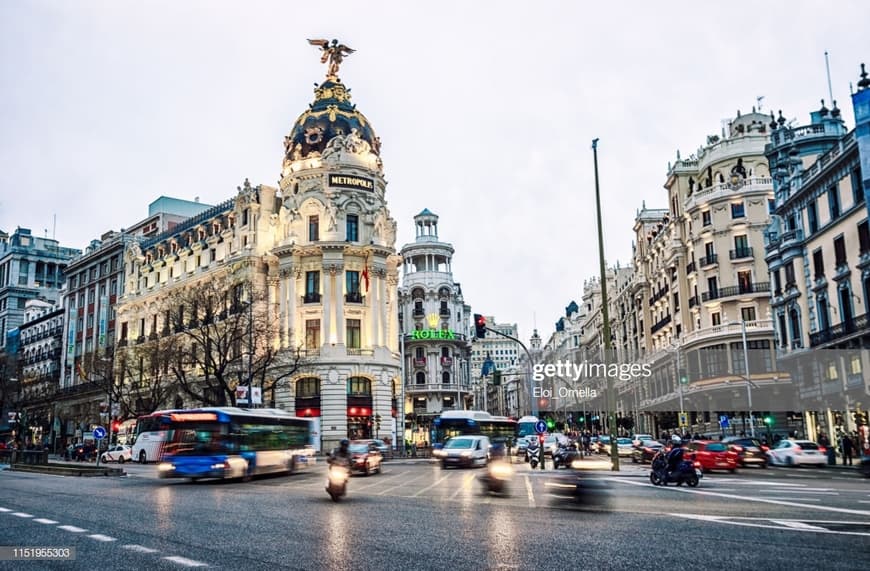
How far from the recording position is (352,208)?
61531 millimetres

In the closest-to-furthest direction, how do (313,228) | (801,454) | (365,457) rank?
(365,457)
(801,454)
(313,228)

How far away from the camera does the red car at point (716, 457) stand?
31.1m

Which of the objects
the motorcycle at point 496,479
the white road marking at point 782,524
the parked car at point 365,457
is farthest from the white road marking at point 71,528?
the parked car at point 365,457

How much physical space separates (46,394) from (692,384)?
61.3 m

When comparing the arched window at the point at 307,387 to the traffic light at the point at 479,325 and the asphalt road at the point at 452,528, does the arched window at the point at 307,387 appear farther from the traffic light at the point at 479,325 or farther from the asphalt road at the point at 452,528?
the asphalt road at the point at 452,528

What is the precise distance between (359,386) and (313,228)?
43.0ft

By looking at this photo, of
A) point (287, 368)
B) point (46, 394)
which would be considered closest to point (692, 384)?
point (287, 368)

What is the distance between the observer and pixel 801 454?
34438 millimetres

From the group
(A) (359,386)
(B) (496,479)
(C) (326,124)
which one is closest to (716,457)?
(B) (496,479)

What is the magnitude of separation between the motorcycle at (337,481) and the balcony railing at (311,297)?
41.8 metres

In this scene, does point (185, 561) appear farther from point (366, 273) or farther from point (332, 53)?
point (332, 53)

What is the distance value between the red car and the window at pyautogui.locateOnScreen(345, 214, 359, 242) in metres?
35.8

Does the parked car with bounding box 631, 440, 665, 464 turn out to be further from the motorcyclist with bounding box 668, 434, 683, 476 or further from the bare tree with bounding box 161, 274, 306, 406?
the bare tree with bounding box 161, 274, 306, 406

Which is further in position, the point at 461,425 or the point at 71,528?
the point at 461,425
